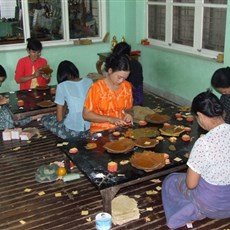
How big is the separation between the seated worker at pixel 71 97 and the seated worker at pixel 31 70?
1.19m

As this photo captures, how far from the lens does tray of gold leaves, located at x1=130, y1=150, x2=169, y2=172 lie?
Answer: 2.58m

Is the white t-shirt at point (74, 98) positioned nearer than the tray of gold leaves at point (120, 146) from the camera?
No

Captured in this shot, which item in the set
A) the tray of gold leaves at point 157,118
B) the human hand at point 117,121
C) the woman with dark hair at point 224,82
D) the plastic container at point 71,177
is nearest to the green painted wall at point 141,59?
the woman with dark hair at point 224,82

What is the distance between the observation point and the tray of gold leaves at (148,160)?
258 cm

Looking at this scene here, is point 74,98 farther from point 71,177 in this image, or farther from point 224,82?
point 224,82

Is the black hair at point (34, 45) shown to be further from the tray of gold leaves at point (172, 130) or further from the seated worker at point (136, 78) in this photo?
the tray of gold leaves at point (172, 130)

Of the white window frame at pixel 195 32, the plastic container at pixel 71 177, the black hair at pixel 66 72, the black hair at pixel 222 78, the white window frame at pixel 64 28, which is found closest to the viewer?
the black hair at pixel 222 78

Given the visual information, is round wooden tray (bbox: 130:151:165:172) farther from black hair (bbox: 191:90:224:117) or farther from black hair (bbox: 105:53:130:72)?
black hair (bbox: 105:53:130:72)

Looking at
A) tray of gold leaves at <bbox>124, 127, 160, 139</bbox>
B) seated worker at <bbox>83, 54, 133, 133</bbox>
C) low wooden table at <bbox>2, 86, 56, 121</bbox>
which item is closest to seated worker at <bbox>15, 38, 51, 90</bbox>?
low wooden table at <bbox>2, 86, 56, 121</bbox>

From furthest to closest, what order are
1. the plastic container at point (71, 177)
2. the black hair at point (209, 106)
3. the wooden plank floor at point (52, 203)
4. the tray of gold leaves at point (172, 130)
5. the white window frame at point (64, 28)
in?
the white window frame at point (64, 28) → the plastic container at point (71, 177) → the tray of gold leaves at point (172, 130) → the wooden plank floor at point (52, 203) → the black hair at point (209, 106)

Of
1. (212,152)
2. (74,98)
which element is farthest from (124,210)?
(74,98)

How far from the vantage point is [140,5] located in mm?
6477

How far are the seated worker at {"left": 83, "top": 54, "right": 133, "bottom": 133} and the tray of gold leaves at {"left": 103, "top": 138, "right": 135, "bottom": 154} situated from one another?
0.37 metres

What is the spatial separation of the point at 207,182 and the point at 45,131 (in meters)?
2.78
